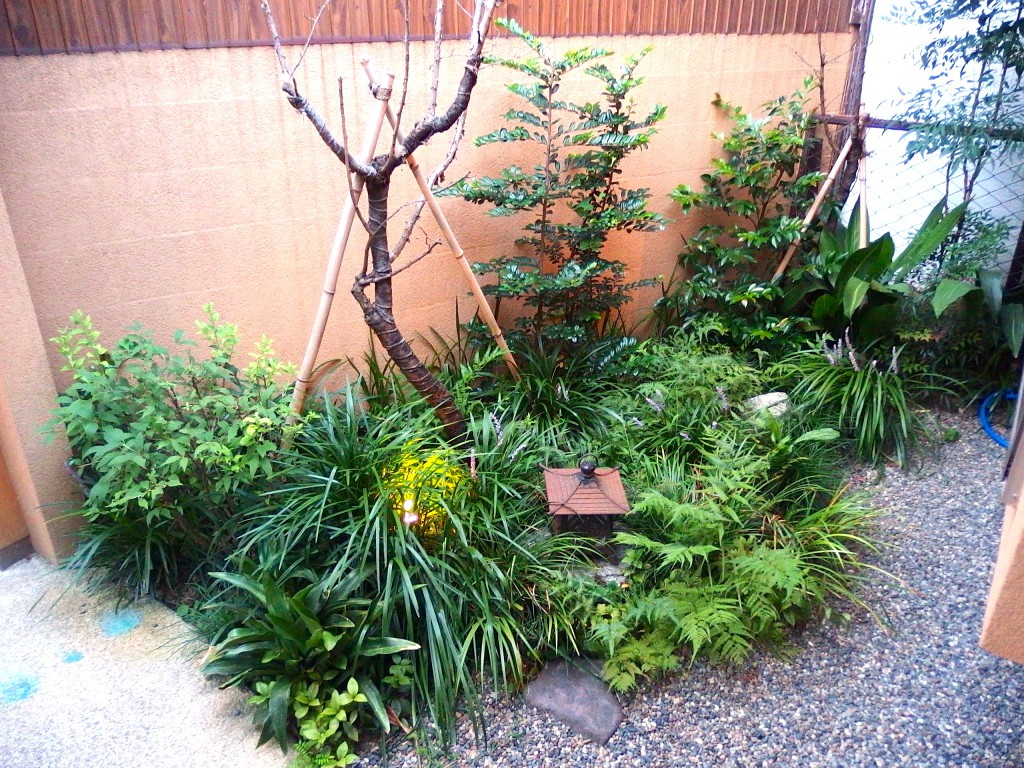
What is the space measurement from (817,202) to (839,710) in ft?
8.91

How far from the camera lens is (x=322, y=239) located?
3285 mm

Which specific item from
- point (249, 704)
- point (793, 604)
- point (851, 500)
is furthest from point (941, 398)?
point (249, 704)

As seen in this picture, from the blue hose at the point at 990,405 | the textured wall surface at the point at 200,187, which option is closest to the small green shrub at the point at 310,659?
the textured wall surface at the point at 200,187

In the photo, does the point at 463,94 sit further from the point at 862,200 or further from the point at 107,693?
the point at 862,200

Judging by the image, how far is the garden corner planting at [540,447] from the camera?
238 cm

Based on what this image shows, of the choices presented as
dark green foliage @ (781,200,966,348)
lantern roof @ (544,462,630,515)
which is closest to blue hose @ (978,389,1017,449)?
dark green foliage @ (781,200,966,348)

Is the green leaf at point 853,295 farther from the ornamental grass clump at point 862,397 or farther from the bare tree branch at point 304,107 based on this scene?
the bare tree branch at point 304,107

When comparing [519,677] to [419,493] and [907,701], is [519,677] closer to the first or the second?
[419,493]

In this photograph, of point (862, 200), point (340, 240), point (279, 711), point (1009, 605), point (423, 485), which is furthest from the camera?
point (862, 200)

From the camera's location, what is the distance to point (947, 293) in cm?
356

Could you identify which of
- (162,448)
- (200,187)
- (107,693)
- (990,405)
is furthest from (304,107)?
(990,405)

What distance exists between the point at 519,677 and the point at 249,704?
83 cm

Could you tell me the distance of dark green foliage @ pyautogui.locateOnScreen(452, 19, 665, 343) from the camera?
11.0ft

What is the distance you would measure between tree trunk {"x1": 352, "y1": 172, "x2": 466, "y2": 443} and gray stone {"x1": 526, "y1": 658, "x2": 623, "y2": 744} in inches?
40.3
